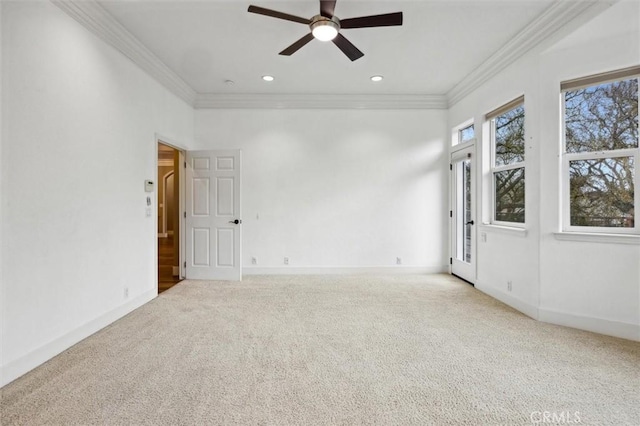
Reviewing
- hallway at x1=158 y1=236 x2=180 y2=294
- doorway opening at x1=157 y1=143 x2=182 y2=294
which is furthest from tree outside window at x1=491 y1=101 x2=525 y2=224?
hallway at x1=158 y1=236 x2=180 y2=294

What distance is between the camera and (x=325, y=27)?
103 inches

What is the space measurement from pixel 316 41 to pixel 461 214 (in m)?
3.54

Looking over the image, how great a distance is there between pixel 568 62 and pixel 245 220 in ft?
15.5

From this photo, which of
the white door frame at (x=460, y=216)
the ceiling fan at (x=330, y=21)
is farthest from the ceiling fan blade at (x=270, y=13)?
the white door frame at (x=460, y=216)

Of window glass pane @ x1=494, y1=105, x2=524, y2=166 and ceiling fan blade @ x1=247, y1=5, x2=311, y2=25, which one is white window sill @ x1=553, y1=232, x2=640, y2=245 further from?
ceiling fan blade @ x1=247, y1=5, x2=311, y2=25

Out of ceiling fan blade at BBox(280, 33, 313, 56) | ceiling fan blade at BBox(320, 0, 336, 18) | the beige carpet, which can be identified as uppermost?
ceiling fan blade at BBox(320, 0, 336, 18)

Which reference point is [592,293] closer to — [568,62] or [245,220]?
[568,62]

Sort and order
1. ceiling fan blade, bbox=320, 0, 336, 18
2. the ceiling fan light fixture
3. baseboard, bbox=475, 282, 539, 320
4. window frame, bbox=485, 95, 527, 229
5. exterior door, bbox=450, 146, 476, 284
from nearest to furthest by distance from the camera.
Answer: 1. ceiling fan blade, bbox=320, 0, 336, 18
2. the ceiling fan light fixture
3. baseboard, bbox=475, 282, 539, 320
4. window frame, bbox=485, 95, 527, 229
5. exterior door, bbox=450, 146, 476, 284

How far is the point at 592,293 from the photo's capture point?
9.50ft

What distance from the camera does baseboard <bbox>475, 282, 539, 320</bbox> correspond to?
3.22 m

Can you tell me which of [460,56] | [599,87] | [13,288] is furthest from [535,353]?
[13,288]

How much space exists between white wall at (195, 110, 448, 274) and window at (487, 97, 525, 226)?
1.20 metres

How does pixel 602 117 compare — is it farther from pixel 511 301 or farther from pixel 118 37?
pixel 118 37

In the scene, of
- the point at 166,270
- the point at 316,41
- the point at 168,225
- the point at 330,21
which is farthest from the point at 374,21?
the point at 168,225
